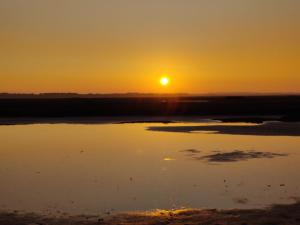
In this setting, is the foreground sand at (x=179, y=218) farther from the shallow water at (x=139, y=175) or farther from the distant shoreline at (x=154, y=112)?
the distant shoreline at (x=154, y=112)

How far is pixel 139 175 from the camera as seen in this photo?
19.1m

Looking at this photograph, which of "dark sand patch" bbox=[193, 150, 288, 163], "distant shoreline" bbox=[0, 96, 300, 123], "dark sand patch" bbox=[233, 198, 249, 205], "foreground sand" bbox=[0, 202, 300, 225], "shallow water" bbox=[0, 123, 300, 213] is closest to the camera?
"foreground sand" bbox=[0, 202, 300, 225]

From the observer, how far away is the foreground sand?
12.0m

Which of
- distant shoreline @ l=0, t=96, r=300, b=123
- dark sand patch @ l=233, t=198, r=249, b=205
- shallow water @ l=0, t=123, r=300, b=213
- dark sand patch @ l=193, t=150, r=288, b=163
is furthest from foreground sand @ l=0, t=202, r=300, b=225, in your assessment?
distant shoreline @ l=0, t=96, r=300, b=123

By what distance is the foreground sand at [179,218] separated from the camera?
12023 millimetres

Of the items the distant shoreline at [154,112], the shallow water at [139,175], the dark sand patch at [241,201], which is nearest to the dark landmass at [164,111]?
the distant shoreline at [154,112]

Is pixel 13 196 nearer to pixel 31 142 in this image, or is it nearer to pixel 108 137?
pixel 31 142

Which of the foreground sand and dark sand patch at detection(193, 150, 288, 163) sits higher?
dark sand patch at detection(193, 150, 288, 163)

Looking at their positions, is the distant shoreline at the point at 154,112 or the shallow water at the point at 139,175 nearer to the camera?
the shallow water at the point at 139,175

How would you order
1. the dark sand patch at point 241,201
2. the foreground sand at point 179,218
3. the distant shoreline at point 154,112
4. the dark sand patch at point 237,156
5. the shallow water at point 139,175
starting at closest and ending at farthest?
the foreground sand at point 179,218 < the dark sand patch at point 241,201 < the shallow water at point 139,175 < the dark sand patch at point 237,156 < the distant shoreline at point 154,112

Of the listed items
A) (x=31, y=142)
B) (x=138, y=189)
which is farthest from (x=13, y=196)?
(x=31, y=142)

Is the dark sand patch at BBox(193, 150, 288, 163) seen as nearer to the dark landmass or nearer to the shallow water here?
the shallow water

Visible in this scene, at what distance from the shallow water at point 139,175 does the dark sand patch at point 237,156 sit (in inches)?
27.4

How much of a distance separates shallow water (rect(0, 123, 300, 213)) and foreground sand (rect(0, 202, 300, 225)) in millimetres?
715
